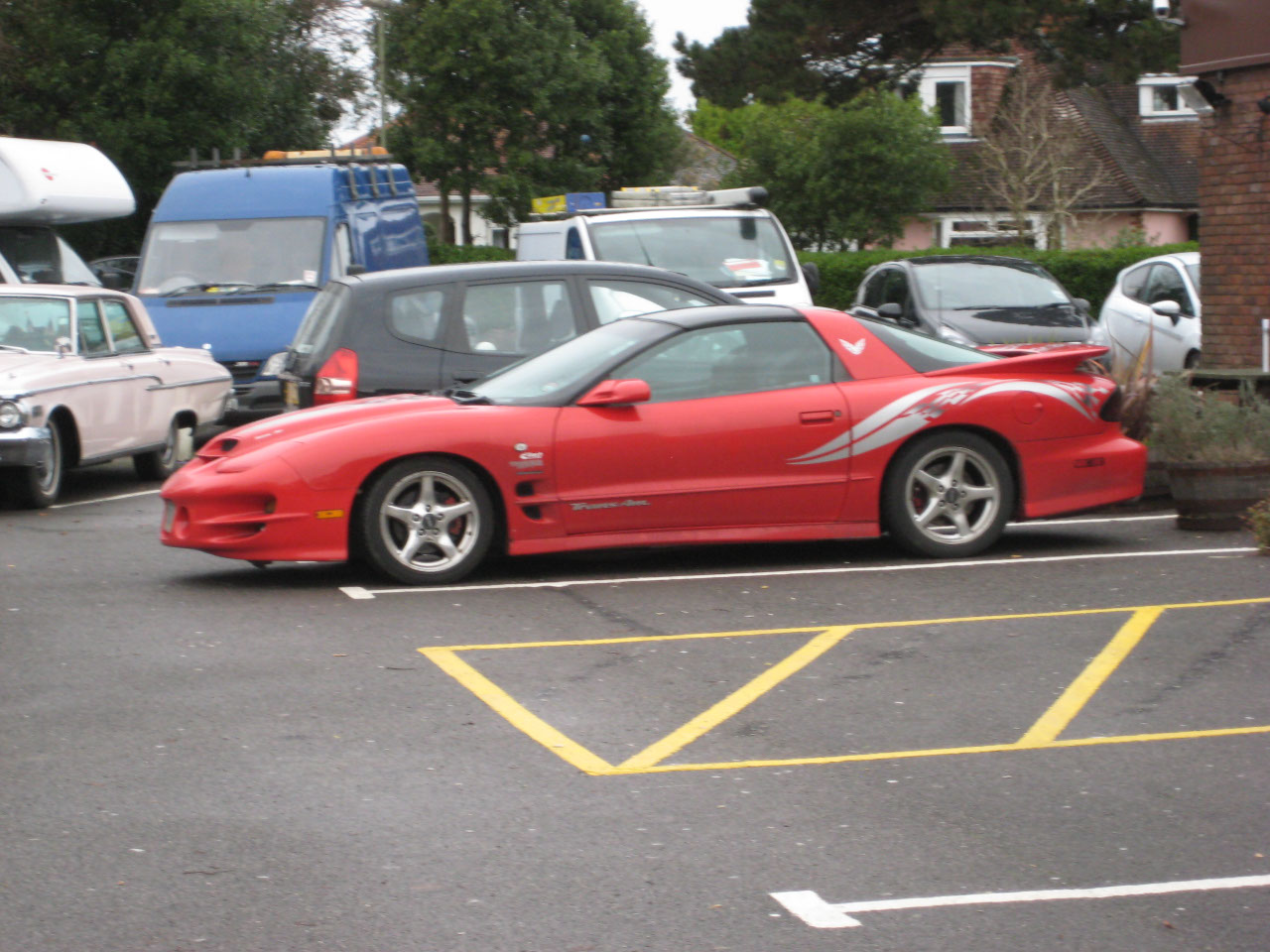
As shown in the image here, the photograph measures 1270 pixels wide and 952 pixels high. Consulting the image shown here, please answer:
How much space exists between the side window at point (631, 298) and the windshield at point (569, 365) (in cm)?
157

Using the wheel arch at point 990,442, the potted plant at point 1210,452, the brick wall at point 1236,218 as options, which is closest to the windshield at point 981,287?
the brick wall at point 1236,218

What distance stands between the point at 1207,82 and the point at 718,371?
7.38 metres

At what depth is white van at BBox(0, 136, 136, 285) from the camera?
1830 centimetres

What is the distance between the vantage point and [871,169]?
128ft

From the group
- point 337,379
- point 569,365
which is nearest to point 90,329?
point 337,379

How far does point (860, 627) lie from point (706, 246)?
10414mm

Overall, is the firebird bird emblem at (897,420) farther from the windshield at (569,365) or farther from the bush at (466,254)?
the bush at (466,254)

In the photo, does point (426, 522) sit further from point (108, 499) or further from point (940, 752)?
point (108, 499)

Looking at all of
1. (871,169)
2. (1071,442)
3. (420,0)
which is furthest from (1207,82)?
(420,0)

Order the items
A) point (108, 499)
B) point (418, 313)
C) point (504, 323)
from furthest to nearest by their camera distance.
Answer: point (108, 499) → point (504, 323) → point (418, 313)

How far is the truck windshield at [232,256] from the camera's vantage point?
1841cm

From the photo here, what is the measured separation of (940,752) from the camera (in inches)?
233

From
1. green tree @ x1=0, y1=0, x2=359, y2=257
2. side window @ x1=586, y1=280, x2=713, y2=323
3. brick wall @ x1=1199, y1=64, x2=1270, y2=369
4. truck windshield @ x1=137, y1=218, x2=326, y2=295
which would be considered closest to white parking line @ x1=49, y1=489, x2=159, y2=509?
side window @ x1=586, y1=280, x2=713, y2=323

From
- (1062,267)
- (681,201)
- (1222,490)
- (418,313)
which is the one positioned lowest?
(1222,490)
